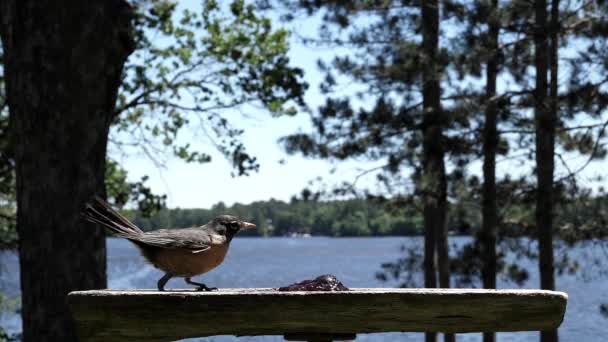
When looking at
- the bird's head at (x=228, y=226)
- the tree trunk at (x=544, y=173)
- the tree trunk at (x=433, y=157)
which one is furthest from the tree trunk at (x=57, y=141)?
the tree trunk at (x=544, y=173)

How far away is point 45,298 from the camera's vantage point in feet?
13.9

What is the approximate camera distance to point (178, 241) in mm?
2762

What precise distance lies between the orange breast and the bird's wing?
0.02 meters

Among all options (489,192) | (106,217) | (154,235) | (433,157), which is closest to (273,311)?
(154,235)

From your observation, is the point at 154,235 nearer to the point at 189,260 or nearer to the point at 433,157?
the point at 189,260

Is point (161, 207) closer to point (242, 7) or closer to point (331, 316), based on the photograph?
point (242, 7)

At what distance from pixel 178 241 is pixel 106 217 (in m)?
0.28

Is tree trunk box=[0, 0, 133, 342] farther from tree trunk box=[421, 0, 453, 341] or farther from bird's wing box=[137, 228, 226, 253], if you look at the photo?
tree trunk box=[421, 0, 453, 341]

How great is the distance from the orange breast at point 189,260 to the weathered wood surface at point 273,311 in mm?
114

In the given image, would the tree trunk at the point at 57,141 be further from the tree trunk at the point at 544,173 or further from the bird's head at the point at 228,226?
the tree trunk at the point at 544,173

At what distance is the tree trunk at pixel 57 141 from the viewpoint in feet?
13.9

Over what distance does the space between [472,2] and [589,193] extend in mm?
3327

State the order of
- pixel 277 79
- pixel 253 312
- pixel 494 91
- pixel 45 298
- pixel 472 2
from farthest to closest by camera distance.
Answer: pixel 494 91
pixel 472 2
pixel 277 79
pixel 45 298
pixel 253 312

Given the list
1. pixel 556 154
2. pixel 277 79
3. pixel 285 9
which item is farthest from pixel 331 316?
pixel 285 9
